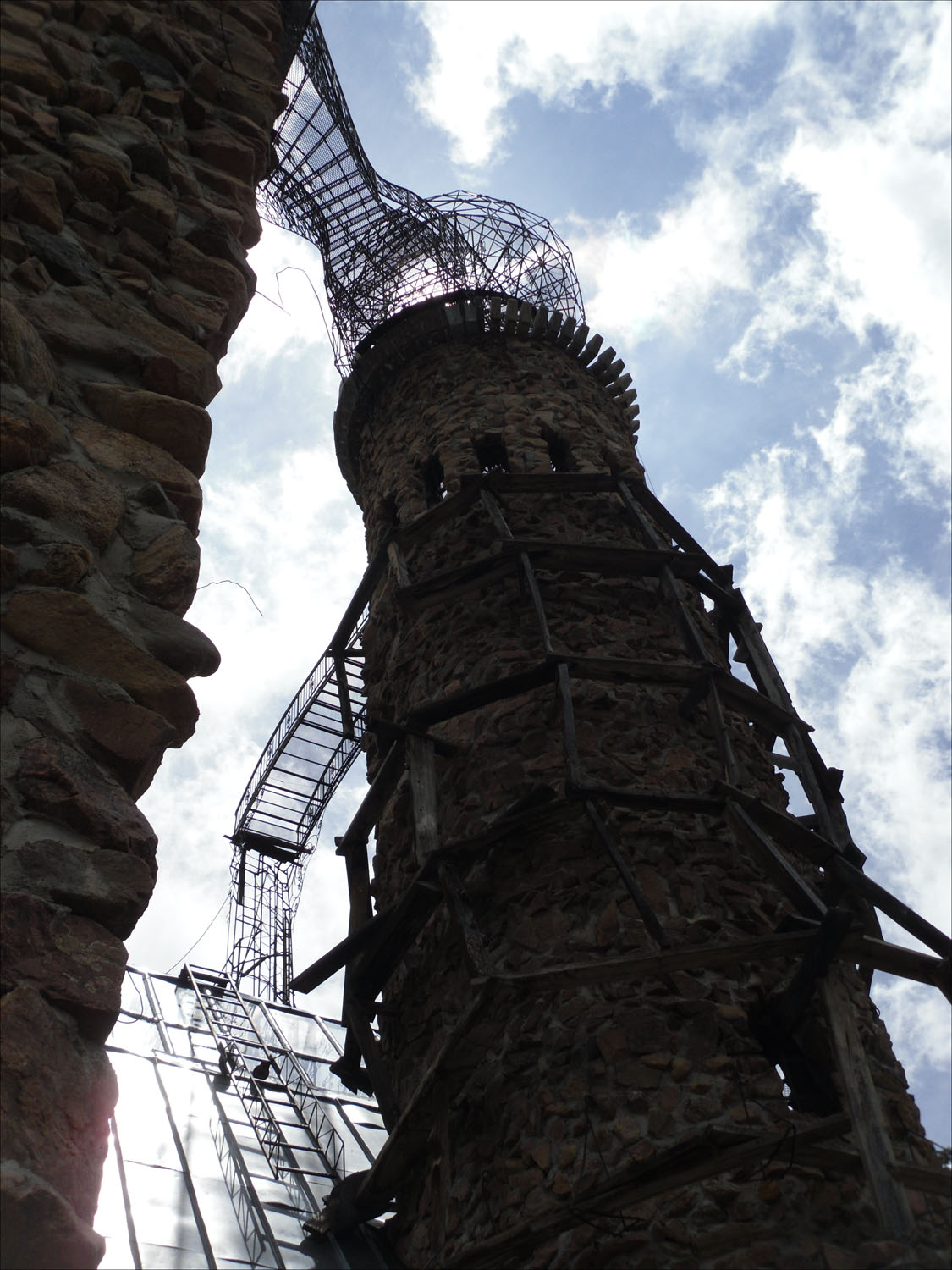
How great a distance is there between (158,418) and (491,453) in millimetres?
8739

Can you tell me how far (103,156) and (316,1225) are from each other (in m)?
5.56

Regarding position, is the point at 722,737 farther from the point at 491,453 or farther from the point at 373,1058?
the point at 491,453

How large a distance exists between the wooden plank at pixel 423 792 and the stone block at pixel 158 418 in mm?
4183

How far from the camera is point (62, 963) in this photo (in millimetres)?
1832

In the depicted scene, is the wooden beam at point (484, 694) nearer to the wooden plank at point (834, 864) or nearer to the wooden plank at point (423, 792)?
the wooden plank at point (423, 792)

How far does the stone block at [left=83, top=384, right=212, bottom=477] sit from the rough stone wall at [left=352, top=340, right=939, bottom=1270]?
3.46 metres

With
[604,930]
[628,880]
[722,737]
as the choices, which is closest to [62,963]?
[628,880]

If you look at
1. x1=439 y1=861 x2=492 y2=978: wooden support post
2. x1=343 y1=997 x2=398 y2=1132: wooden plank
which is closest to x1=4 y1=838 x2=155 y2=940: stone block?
x1=439 y1=861 x2=492 y2=978: wooden support post

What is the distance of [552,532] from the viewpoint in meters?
9.56

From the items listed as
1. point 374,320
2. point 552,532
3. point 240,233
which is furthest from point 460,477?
point 240,233

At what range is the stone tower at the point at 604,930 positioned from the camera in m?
5.03

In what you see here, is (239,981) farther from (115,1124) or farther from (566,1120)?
(566,1120)

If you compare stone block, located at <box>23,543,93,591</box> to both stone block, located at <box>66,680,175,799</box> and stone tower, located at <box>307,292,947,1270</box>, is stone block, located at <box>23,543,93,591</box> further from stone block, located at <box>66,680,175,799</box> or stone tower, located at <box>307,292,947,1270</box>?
stone tower, located at <box>307,292,947,1270</box>

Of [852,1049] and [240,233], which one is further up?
[240,233]
